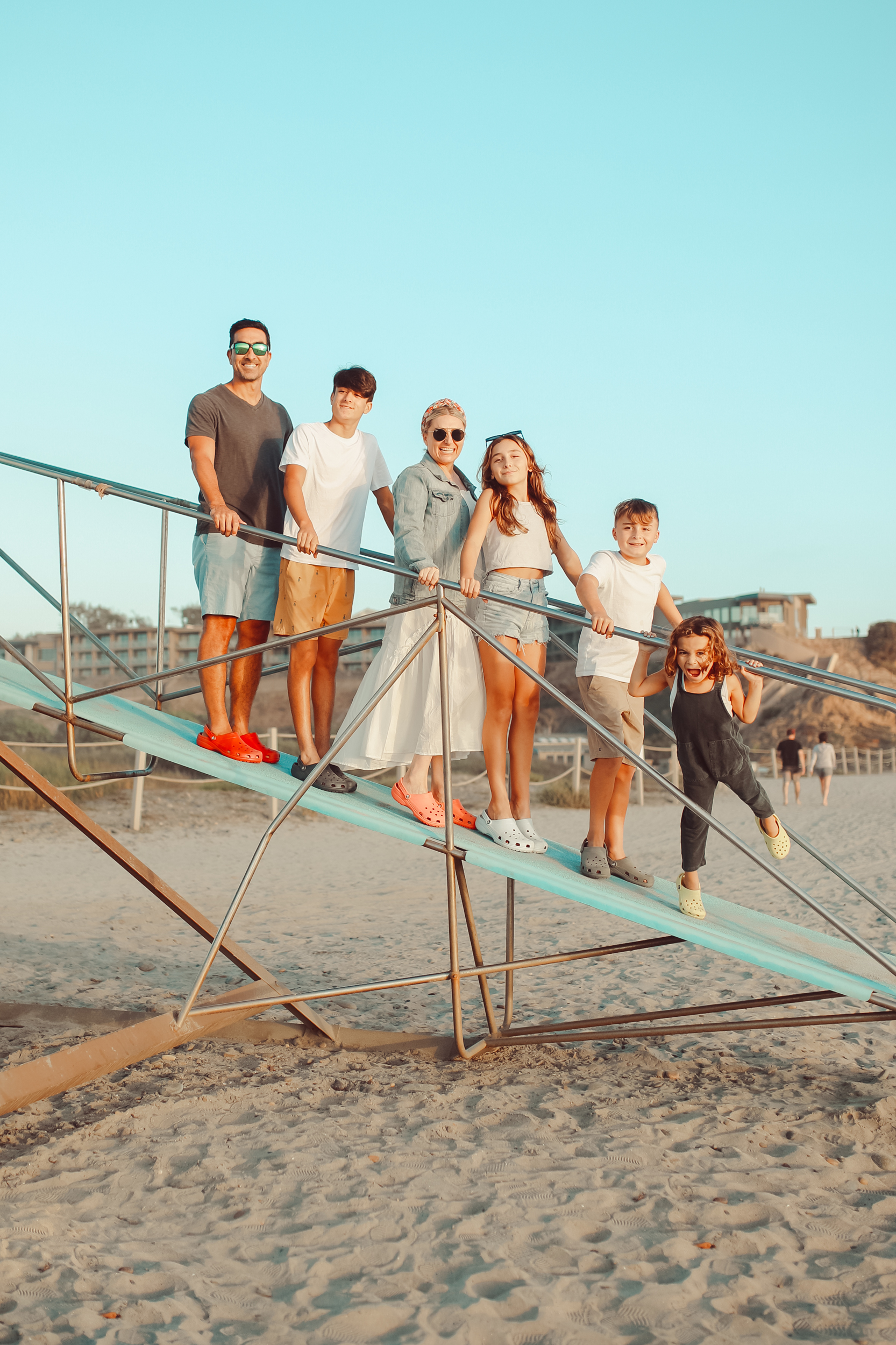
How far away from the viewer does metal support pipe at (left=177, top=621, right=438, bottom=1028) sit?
3375 mm

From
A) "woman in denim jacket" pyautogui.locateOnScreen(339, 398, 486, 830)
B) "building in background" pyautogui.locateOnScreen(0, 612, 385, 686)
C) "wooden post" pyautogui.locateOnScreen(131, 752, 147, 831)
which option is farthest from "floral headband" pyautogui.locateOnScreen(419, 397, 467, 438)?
"building in background" pyautogui.locateOnScreen(0, 612, 385, 686)

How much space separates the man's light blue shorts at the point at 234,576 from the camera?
395 centimetres

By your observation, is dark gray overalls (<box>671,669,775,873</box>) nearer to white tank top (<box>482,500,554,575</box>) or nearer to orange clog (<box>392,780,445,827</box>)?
white tank top (<box>482,500,554,575</box>)

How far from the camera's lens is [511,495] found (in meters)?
3.83

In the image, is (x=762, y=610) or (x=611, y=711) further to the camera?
(x=762, y=610)

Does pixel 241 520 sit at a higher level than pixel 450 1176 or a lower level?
higher

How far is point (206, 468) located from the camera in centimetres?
387

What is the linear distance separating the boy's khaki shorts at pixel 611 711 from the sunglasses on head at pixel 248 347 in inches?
68.1

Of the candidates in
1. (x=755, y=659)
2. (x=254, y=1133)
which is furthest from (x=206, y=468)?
(x=254, y=1133)

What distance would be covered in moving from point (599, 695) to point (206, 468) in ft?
5.41

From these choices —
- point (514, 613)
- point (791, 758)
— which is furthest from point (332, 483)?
point (791, 758)

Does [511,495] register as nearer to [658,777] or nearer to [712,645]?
[712,645]

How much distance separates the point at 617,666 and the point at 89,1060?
2.19m

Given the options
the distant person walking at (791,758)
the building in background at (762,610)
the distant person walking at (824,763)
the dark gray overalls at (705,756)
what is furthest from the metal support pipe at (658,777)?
the building in background at (762,610)
